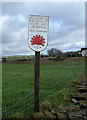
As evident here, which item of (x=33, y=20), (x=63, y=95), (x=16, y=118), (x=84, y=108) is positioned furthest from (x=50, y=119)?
(x=33, y=20)

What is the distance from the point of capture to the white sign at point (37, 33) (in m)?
2.75

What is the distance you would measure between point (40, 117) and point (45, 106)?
48cm

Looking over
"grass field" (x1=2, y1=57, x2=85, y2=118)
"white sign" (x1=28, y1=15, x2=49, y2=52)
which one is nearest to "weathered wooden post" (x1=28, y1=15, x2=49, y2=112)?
"white sign" (x1=28, y1=15, x2=49, y2=52)

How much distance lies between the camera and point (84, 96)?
143 inches

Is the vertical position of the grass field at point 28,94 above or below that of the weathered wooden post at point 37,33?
below

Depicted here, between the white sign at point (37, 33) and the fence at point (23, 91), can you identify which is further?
the fence at point (23, 91)

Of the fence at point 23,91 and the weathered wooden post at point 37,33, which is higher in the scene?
the weathered wooden post at point 37,33

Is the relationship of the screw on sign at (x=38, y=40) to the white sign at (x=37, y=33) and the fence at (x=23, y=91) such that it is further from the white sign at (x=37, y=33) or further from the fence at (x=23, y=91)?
the fence at (x=23, y=91)

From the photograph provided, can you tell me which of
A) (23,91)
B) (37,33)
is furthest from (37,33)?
(23,91)

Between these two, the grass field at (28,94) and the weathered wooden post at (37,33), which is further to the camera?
the grass field at (28,94)

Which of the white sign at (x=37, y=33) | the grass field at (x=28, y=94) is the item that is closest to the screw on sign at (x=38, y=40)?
the white sign at (x=37, y=33)

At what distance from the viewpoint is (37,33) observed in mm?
2777

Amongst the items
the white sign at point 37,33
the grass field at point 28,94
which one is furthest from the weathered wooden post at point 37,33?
the grass field at point 28,94

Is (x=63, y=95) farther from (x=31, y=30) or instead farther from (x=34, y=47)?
(x=31, y=30)
